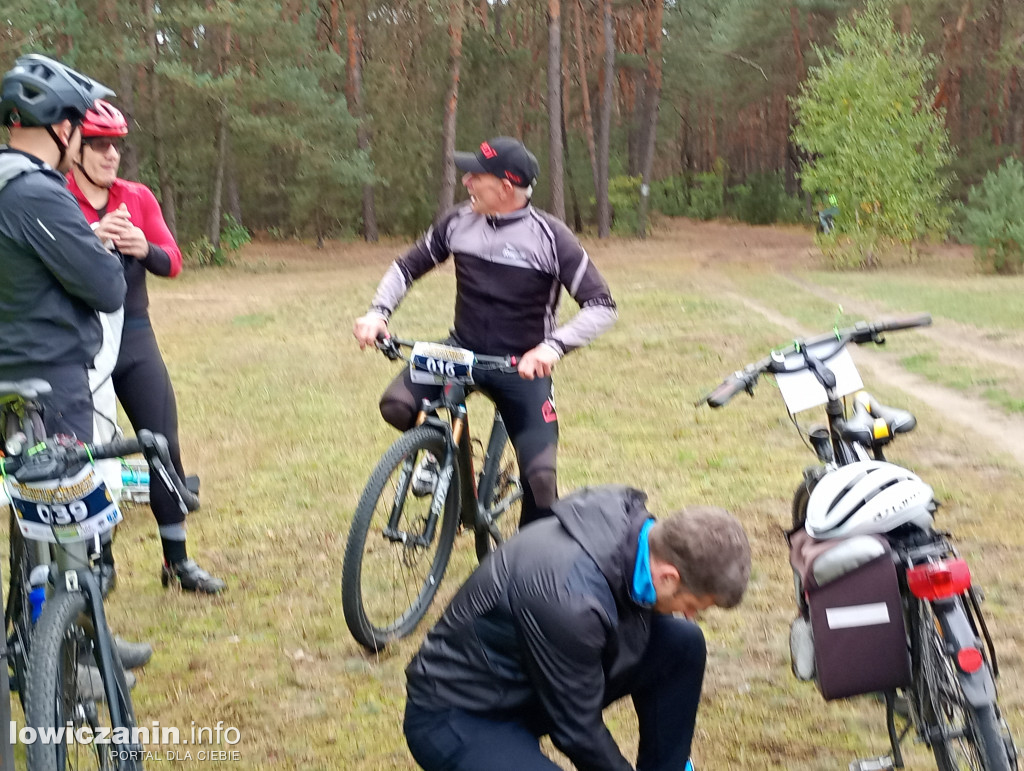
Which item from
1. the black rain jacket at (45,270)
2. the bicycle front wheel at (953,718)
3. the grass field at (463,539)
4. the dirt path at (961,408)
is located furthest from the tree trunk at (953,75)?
the black rain jacket at (45,270)

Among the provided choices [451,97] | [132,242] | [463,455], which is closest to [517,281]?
[463,455]

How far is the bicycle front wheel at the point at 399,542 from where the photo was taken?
4.06 m

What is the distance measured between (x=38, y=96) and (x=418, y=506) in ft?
6.87

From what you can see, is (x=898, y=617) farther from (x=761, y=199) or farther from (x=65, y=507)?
(x=761, y=199)

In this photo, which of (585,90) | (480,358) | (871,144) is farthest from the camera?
(585,90)

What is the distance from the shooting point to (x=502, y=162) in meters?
4.34

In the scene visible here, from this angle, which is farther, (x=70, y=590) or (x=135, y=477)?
(x=135, y=477)

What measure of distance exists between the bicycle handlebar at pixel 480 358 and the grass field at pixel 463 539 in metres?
1.17

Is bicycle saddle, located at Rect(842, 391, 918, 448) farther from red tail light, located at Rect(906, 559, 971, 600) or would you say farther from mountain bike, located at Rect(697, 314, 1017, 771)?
red tail light, located at Rect(906, 559, 971, 600)

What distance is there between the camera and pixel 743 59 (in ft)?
129

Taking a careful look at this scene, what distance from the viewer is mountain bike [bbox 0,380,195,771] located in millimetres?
2619

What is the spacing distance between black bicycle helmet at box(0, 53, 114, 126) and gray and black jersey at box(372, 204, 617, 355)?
159 centimetres

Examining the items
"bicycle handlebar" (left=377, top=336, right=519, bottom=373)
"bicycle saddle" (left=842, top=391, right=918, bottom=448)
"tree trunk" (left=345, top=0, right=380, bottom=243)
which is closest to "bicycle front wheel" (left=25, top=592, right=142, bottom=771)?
"bicycle handlebar" (left=377, top=336, right=519, bottom=373)

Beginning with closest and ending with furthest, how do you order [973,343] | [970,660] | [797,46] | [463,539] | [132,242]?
[970,660]
[132,242]
[463,539]
[973,343]
[797,46]
